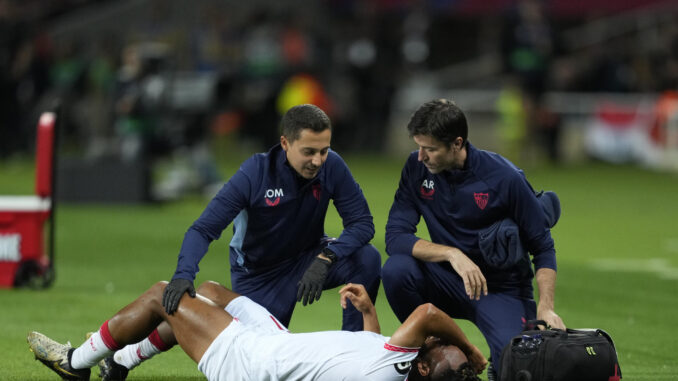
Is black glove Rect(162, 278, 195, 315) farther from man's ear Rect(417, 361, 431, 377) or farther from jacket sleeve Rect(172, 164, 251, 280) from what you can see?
man's ear Rect(417, 361, 431, 377)

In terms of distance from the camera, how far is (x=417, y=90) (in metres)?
23.3

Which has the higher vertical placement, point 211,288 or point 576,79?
point 576,79

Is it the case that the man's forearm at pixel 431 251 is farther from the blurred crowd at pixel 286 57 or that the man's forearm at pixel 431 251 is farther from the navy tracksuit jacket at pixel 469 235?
the blurred crowd at pixel 286 57

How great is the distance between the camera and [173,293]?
18.5 feet

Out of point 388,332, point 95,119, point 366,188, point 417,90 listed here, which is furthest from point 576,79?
point 388,332

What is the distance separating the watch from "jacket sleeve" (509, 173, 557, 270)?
3.29 ft

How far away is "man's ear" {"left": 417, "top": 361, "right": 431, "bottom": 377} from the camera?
563 centimetres

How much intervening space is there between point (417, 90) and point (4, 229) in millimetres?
15011

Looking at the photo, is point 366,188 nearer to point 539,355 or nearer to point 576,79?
point 576,79

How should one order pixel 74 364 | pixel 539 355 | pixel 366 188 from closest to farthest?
pixel 539 355 < pixel 74 364 < pixel 366 188

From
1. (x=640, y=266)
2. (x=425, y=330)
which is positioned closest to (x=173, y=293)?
(x=425, y=330)

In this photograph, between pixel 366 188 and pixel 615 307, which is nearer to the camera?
pixel 615 307

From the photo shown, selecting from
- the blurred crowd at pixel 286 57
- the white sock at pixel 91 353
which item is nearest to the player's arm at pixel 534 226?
the white sock at pixel 91 353

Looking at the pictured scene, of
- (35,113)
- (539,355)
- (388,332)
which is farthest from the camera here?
(35,113)
